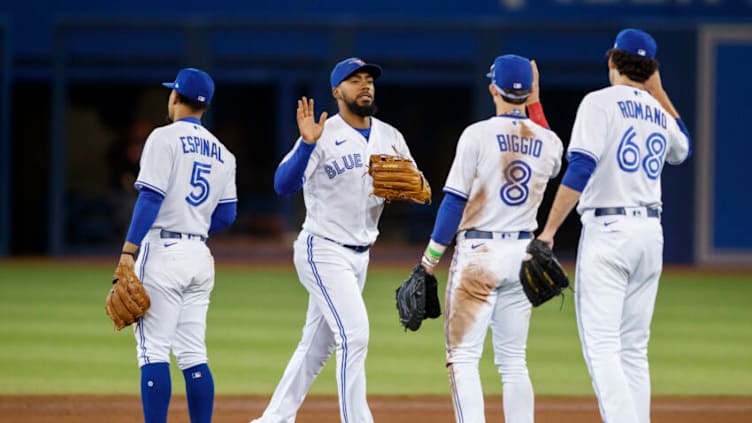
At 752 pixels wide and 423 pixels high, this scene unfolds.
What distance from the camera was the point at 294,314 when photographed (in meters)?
12.5

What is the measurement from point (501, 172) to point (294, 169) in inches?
39.2

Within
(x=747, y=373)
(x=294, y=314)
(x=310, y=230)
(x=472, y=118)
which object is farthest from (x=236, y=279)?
(x=310, y=230)

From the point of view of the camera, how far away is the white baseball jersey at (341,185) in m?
6.01

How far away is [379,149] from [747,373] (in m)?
4.58

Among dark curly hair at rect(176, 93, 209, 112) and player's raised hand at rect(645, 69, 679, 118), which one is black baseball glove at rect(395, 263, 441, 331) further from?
player's raised hand at rect(645, 69, 679, 118)

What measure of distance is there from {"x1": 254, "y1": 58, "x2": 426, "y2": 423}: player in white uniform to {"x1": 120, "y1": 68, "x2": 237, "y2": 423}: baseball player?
0.40 m

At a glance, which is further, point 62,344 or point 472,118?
point 472,118

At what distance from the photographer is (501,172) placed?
224 inches

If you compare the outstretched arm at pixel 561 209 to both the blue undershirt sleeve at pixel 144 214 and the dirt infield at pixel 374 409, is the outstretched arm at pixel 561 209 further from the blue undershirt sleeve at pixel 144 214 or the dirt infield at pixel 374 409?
the dirt infield at pixel 374 409

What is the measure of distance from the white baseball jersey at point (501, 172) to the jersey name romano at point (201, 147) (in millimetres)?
1164

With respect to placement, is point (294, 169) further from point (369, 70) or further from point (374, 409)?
point (374, 409)

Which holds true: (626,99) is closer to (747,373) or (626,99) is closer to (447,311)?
(447,311)

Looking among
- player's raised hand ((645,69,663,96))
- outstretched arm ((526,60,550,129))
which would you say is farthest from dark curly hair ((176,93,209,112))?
player's raised hand ((645,69,663,96))

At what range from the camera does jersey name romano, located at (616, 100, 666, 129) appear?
5.73 metres
